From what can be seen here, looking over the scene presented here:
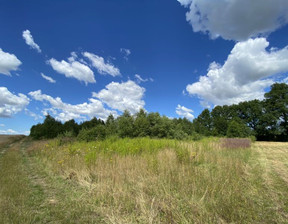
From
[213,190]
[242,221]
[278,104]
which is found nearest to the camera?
[242,221]

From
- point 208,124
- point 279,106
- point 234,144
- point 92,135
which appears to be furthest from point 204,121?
point 92,135

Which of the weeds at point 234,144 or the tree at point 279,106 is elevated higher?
the tree at point 279,106

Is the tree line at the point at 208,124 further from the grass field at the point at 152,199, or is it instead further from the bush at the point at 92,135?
the grass field at the point at 152,199

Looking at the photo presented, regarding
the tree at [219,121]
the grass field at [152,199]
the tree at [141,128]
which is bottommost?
the grass field at [152,199]

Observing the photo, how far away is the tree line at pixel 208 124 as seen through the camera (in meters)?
22.8

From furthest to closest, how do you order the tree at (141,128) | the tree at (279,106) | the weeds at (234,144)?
1. the tree at (279,106)
2. the tree at (141,128)
3. the weeds at (234,144)

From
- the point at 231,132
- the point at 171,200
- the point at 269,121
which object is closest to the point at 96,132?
the point at 171,200

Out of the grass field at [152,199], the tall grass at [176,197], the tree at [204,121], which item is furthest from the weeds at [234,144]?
the tree at [204,121]

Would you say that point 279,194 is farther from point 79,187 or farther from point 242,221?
point 79,187

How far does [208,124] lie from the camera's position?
173ft

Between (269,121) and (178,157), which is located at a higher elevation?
(269,121)

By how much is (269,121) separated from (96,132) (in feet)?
152

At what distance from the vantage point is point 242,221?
2.22m

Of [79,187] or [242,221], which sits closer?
[242,221]
